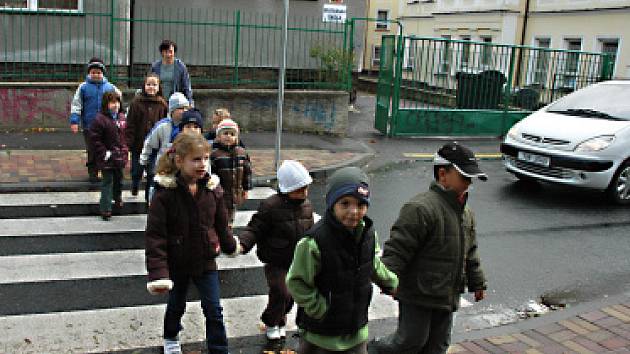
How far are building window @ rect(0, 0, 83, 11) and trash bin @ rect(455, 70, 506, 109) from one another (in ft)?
27.9

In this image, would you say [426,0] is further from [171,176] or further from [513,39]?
[171,176]

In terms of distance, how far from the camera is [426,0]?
35.0 m

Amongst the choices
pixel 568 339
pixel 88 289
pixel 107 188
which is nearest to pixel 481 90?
pixel 107 188

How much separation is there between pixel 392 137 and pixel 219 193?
35.9 feet

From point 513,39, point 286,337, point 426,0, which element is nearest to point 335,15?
point 286,337

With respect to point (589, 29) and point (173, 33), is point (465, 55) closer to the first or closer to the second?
point (173, 33)

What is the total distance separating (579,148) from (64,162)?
764 cm

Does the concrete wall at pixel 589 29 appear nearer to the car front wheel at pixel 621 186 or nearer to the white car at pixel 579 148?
the white car at pixel 579 148

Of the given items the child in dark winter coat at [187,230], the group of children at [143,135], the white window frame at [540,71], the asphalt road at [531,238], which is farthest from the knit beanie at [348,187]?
the white window frame at [540,71]

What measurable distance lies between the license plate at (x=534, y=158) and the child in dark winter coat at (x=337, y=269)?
704 cm

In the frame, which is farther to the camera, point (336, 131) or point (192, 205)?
point (336, 131)

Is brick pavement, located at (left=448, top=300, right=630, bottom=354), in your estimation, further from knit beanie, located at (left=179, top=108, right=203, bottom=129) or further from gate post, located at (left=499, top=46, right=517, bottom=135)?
gate post, located at (left=499, top=46, right=517, bottom=135)

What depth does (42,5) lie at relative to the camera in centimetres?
1368

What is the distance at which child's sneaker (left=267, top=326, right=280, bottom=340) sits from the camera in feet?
16.1
